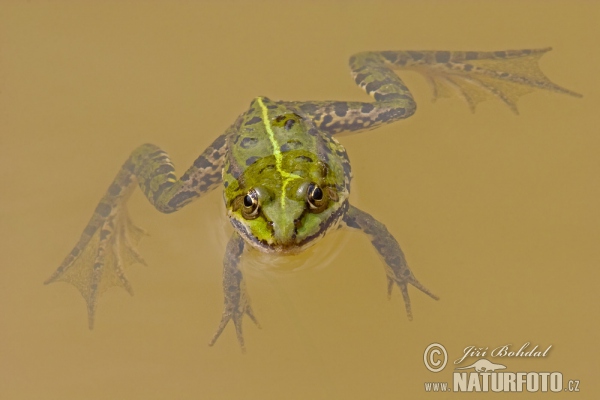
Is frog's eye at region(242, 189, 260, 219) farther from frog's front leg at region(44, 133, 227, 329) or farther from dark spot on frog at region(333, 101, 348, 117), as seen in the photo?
dark spot on frog at region(333, 101, 348, 117)

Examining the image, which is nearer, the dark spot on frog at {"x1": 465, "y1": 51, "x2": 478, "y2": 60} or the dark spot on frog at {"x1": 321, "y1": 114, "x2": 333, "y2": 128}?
the dark spot on frog at {"x1": 321, "y1": 114, "x2": 333, "y2": 128}

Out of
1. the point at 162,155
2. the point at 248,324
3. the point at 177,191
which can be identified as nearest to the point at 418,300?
the point at 248,324

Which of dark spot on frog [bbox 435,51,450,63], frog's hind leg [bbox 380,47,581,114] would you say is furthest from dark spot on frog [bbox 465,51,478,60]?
dark spot on frog [bbox 435,51,450,63]

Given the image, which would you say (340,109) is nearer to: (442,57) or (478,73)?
(442,57)

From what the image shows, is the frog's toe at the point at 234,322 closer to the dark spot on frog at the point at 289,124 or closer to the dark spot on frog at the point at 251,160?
the dark spot on frog at the point at 251,160

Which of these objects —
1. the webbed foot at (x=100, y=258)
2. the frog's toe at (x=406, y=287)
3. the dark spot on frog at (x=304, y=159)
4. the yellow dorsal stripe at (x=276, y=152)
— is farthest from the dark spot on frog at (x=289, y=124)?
the webbed foot at (x=100, y=258)

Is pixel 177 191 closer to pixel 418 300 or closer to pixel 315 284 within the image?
pixel 315 284

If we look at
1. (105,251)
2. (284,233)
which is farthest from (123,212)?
(284,233)
